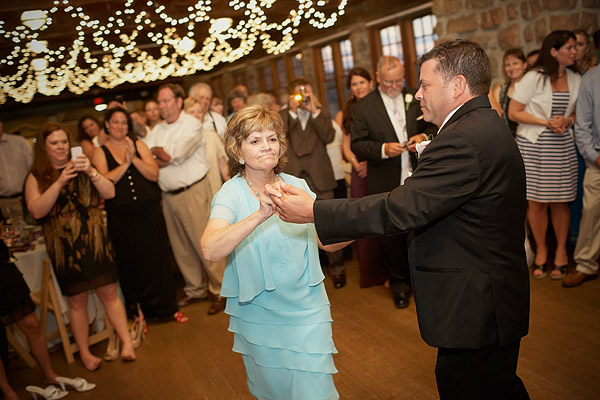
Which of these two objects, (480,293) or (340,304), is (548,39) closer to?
(340,304)

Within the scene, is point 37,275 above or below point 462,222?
below

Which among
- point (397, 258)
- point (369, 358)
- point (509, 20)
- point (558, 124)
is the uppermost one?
point (509, 20)

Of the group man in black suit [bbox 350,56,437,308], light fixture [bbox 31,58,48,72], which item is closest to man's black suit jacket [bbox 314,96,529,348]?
man in black suit [bbox 350,56,437,308]

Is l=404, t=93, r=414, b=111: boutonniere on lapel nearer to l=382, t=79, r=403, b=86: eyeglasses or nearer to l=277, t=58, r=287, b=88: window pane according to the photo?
l=382, t=79, r=403, b=86: eyeglasses

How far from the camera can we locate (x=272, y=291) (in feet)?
6.73

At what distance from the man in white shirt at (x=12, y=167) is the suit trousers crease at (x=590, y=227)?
185 inches

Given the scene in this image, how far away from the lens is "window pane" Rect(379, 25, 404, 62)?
24.8ft

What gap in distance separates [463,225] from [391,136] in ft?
7.11

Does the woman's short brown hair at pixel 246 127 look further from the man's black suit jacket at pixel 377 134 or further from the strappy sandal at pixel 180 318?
the strappy sandal at pixel 180 318

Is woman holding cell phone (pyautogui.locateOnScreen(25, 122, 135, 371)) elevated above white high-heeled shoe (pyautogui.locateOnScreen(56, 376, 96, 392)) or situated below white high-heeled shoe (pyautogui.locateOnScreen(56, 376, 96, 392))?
above

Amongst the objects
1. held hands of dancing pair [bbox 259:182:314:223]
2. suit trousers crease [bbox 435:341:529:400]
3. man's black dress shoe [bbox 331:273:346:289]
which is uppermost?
held hands of dancing pair [bbox 259:182:314:223]

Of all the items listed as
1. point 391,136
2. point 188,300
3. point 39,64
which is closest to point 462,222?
point 391,136

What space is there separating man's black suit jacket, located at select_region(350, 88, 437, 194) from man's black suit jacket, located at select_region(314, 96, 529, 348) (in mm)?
2007

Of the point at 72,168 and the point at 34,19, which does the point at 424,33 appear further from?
the point at 72,168
